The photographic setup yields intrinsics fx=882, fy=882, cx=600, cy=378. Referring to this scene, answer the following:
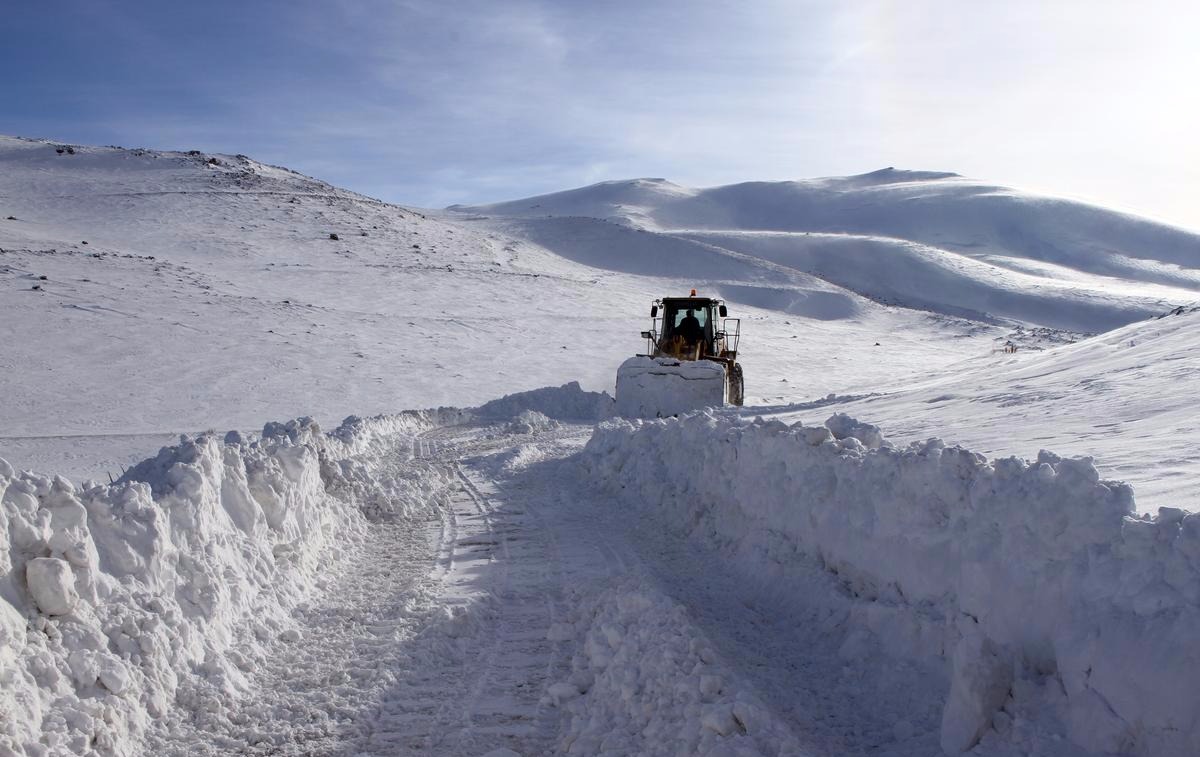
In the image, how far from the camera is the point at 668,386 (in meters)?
18.0

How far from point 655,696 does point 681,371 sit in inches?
529

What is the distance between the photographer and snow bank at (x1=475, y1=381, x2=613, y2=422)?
21891 millimetres

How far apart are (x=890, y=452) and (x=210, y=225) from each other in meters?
48.9

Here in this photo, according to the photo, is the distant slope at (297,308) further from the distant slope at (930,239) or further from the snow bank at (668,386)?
the distant slope at (930,239)

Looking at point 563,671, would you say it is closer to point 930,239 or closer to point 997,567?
point 997,567

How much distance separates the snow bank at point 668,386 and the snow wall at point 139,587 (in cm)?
1093

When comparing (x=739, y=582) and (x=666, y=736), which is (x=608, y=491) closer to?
(x=739, y=582)

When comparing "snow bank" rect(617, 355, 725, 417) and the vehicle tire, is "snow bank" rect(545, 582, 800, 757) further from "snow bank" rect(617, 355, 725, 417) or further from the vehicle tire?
the vehicle tire

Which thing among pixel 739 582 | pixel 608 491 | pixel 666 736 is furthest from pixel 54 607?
pixel 608 491

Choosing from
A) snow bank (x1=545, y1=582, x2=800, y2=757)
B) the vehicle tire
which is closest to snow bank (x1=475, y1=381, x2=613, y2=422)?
the vehicle tire

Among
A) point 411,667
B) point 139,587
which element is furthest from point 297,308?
point 411,667

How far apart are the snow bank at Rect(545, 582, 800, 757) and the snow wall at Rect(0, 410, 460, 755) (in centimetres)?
206

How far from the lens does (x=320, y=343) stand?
2945cm

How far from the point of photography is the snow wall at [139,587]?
419 centimetres
